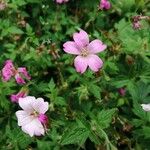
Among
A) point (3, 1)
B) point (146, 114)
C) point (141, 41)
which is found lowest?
point (146, 114)

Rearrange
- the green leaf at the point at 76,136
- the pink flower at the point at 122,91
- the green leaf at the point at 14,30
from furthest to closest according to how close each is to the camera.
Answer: the green leaf at the point at 14,30
the pink flower at the point at 122,91
the green leaf at the point at 76,136

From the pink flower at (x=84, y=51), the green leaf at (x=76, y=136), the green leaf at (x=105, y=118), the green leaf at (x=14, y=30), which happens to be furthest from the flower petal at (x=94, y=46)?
the green leaf at (x=14, y=30)

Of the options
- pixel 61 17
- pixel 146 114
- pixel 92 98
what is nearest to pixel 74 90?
pixel 92 98

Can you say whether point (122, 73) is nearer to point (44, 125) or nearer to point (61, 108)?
point (61, 108)

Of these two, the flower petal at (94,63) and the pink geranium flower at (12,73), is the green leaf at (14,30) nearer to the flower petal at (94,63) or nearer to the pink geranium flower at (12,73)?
the pink geranium flower at (12,73)

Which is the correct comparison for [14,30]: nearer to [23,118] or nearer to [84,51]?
[84,51]

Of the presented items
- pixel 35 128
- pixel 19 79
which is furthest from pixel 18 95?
pixel 35 128

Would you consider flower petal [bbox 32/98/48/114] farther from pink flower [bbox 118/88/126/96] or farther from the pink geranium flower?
pink flower [bbox 118/88/126/96]
